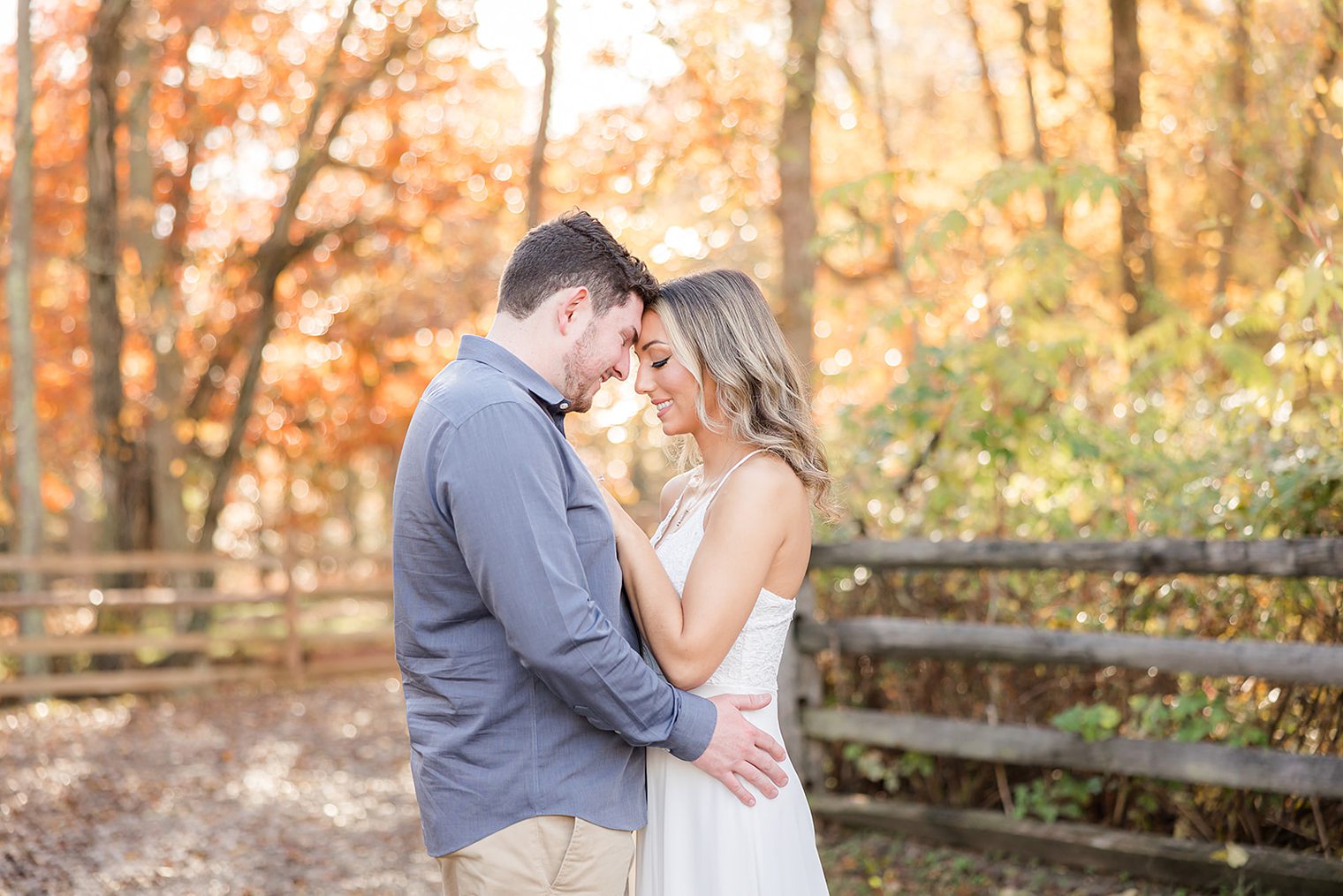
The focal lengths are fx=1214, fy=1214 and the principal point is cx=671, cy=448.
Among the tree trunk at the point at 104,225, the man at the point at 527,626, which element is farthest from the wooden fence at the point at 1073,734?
the tree trunk at the point at 104,225

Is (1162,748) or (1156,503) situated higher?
(1156,503)

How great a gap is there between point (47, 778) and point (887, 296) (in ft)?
45.2

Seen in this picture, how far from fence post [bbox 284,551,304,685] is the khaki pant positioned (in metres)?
11.0

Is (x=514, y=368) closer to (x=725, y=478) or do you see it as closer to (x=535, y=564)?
(x=535, y=564)

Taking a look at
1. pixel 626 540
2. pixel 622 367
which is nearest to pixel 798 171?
pixel 622 367

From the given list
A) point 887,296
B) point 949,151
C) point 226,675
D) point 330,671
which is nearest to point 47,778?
point 226,675

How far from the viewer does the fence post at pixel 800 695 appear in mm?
5988

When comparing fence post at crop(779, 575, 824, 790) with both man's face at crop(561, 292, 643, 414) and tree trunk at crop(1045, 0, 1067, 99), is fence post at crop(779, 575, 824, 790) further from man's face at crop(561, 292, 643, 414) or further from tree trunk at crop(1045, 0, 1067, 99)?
tree trunk at crop(1045, 0, 1067, 99)

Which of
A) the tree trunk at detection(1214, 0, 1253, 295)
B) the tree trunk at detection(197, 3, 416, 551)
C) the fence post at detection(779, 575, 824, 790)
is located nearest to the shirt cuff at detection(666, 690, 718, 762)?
the tree trunk at detection(1214, 0, 1253, 295)

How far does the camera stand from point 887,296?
61.4ft

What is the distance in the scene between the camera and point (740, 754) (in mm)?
2701

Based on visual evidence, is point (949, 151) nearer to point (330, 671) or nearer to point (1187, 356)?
point (330, 671)

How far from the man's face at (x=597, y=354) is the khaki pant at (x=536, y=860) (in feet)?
2.92

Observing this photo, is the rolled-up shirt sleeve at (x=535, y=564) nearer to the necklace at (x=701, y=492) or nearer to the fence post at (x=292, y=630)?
the necklace at (x=701, y=492)
